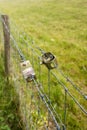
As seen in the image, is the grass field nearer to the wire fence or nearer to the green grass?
the green grass

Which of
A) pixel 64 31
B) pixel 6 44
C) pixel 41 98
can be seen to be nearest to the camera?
pixel 41 98

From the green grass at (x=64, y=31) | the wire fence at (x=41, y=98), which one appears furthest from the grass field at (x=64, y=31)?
the wire fence at (x=41, y=98)

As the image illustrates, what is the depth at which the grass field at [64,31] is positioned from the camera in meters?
6.99

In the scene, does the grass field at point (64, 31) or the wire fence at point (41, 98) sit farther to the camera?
the grass field at point (64, 31)

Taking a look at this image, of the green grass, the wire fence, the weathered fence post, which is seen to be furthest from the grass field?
the weathered fence post

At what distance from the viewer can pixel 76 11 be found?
53.9 feet

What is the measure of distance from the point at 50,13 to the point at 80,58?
9.13 m

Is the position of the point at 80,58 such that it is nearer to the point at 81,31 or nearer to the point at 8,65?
the point at 8,65

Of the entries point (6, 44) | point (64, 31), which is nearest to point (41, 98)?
point (6, 44)

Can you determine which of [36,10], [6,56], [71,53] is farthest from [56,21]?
[6,56]

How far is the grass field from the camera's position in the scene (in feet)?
22.9

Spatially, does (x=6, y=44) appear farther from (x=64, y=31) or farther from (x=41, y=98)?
(x=64, y=31)

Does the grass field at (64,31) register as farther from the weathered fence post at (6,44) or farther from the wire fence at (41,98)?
the weathered fence post at (6,44)

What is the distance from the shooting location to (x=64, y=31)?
11.4 m
